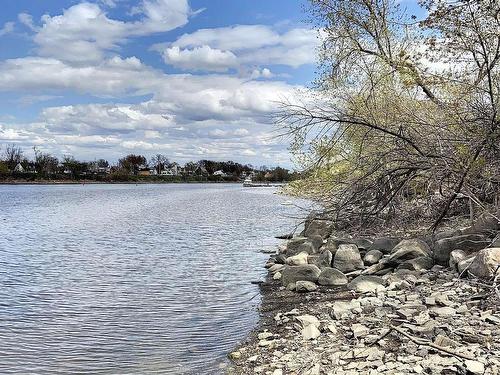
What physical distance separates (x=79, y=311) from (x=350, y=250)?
6691 millimetres

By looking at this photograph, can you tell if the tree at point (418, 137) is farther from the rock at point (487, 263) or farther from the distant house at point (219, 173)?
the distant house at point (219, 173)

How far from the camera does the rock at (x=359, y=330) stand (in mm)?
7169

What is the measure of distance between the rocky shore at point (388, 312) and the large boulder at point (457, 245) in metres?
0.02

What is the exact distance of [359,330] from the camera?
7.32m

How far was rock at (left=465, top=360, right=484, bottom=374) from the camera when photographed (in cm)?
527

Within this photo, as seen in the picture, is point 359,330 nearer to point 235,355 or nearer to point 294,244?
point 235,355

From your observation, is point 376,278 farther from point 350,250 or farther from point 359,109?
point 359,109

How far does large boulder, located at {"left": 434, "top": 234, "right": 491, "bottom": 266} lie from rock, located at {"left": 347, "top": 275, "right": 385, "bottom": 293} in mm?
1442

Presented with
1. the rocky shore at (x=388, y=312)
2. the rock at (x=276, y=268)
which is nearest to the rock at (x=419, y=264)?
the rocky shore at (x=388, y=312)

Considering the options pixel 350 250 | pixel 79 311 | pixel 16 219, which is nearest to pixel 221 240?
pixel 350 250

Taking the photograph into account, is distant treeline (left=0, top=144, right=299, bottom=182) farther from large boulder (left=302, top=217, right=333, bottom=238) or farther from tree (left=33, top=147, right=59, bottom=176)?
large boulder (left=302, top=217, right=333, bottom=238)

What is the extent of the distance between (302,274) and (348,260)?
1402 millimetres

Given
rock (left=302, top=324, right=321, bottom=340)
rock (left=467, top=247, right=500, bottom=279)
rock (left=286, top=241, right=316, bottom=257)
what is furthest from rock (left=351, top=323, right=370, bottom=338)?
rock (left=286, top=241, right=316, bottom=257)

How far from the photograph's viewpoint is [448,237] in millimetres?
11836
